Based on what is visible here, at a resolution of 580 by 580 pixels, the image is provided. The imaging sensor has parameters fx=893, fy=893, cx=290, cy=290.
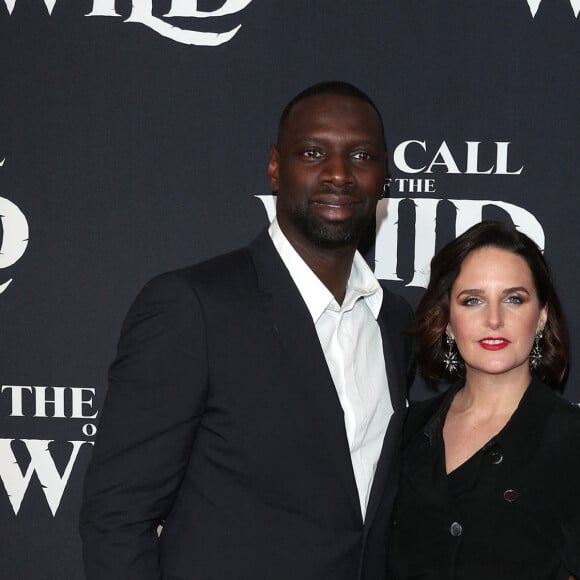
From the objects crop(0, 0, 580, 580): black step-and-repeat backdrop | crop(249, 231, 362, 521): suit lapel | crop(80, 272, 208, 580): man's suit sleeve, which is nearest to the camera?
crop(80, 272, 208, 580): man's suit sleeve

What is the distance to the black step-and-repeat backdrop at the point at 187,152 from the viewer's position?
2336mm

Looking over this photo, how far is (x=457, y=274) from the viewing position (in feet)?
6.89

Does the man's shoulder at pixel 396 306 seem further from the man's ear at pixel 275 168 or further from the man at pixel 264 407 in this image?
the man's ear at pixel 275 168

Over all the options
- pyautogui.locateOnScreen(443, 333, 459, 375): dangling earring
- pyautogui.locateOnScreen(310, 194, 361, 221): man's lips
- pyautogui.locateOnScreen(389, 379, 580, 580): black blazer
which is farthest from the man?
pyautogui.locateOnScreen(443, 333, 459, 375): dangling earring

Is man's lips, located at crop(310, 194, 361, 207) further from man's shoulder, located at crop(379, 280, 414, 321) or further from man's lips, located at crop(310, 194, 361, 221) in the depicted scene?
man's shoulder, located at crop(379, 280, 414, 321)

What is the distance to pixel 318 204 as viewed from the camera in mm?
1758

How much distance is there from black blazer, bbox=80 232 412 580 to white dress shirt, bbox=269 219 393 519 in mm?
50

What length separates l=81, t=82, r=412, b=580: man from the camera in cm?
161

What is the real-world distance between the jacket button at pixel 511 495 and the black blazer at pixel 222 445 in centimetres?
30

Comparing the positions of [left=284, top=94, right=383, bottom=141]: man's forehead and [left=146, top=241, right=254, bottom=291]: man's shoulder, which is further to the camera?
[left=284, top=94, right=383, bottom=141]: man's forehead

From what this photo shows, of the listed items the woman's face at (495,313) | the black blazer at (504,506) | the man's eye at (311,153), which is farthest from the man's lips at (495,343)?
the man's eye at (311,153)

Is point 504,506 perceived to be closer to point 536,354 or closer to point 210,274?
point 536,354

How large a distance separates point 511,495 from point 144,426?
0.78 m

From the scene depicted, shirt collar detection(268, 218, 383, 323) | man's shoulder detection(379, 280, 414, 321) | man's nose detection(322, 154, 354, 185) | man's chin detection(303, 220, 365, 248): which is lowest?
man's shoulder detection(379, 280, 414, 321)
